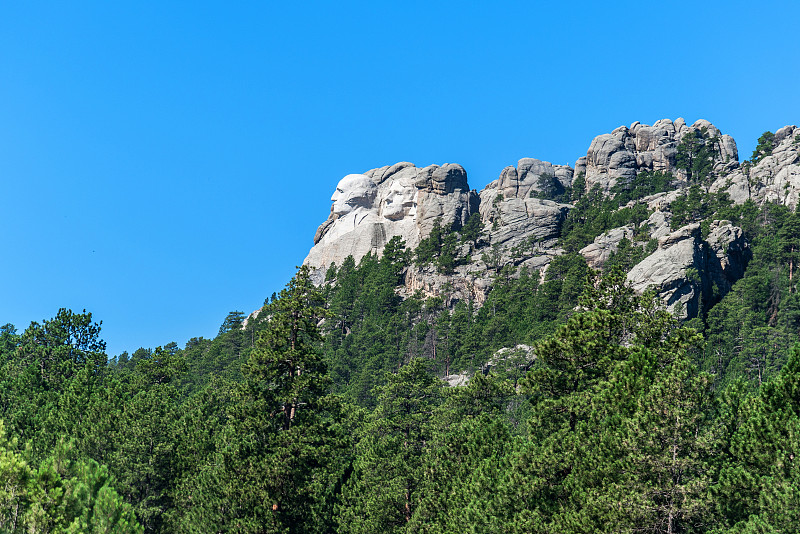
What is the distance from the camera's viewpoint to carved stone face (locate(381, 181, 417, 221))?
136 metres

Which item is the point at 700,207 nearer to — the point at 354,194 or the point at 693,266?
the point at 693,266

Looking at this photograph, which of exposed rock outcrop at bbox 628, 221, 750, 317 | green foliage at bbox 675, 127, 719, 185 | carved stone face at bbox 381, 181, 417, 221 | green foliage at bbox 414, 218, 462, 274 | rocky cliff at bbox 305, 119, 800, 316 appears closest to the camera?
exposed rock outcrop at bbox 628, 221, 750, 317

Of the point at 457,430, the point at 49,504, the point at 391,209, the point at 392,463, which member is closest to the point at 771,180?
the point at 391,209

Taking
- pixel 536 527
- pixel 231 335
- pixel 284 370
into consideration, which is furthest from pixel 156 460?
pixel 231 335

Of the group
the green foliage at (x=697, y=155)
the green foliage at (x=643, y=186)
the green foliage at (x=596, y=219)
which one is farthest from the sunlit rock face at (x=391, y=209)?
the green foliage at (x=697, y=155)

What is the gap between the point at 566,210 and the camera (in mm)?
116625

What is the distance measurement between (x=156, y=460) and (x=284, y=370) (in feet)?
A: 26.8

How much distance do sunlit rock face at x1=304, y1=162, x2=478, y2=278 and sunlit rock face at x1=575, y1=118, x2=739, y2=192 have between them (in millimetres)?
22787

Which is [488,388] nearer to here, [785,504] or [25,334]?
[785,504]

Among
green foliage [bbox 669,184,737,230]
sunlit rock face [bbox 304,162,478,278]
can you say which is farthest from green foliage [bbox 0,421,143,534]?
sunlit rock face [bbox 304,162,478,278]

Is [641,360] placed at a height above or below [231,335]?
below

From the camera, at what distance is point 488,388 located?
35.0 m

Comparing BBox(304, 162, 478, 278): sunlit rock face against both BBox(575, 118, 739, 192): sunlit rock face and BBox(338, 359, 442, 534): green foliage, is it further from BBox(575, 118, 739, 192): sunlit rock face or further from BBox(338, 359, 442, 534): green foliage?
BBox(338, 359, 442, 534): green foliage

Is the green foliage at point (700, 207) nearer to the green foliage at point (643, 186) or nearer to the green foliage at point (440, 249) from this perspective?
the green foliage at point (643, 186)
